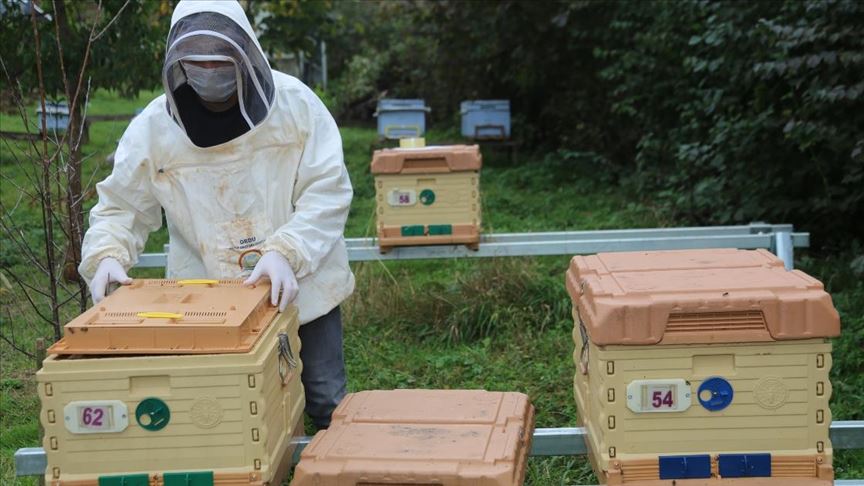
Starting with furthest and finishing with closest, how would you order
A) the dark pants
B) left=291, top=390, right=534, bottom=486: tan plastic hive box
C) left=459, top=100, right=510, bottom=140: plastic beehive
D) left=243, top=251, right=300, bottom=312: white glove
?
left=459, top=100, right=510, bottom=140: plastic beehive < the dark pants < left=243, top=251, right=300, bottom=312: white glove < left=291, top=390, right=534, bottom=486: tan plastic hive box

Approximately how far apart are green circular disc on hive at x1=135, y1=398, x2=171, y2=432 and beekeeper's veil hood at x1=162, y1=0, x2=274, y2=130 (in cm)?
96

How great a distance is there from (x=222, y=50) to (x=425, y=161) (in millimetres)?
2612

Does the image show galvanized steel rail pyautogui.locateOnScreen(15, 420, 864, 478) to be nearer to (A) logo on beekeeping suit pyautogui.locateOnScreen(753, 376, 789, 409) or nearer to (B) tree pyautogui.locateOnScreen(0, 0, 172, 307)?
(A) logo on beekeeping suit pyautogui.locateOnScreen(753, 376, 789, 409)

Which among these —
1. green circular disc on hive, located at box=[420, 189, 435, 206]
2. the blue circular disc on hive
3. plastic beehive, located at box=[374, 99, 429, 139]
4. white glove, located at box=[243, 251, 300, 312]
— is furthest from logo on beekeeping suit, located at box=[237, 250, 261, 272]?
plastic beehive, located at box=[374, 99, 429, 139]

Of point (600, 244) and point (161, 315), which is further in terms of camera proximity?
point (600, 244)

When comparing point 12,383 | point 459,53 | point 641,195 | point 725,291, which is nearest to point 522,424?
point 725,291

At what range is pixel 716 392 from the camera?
2057 mm

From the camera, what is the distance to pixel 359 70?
17.4 metres

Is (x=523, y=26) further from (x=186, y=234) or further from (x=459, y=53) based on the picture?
(x=186, y=234)

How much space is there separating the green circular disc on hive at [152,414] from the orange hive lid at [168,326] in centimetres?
11

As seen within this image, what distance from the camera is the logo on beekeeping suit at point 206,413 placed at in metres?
2.01

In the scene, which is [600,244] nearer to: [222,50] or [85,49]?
[222,50]

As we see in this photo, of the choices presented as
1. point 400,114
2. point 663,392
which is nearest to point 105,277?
point 663,392

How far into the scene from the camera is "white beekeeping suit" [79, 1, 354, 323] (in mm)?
2666
